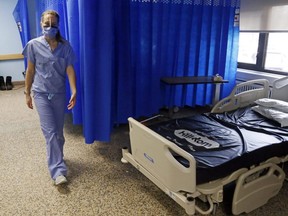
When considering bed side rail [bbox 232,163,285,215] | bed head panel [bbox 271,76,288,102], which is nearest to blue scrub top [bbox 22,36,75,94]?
bed side rail [bbox 232,163,285,215]

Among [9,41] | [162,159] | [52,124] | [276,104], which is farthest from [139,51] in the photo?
[9,41]

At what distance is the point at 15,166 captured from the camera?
242 centimetres

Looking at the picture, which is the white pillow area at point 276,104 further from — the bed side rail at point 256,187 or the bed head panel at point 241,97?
the bed side rail at point 256,187

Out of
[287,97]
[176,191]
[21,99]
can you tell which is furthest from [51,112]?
[21,99]

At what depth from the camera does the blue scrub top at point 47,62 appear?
2012mm

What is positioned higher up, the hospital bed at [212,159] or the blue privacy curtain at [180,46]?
the blue privacy curtain at [180,46]

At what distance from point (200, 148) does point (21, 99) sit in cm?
389

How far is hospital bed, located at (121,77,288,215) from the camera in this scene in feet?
5.28

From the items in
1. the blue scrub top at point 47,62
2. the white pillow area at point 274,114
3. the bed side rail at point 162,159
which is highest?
the blue scrub top at point 47,62

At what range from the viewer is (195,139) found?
204 cm

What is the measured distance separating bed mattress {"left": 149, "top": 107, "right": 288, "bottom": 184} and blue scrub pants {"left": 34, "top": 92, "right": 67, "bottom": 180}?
2.70ft

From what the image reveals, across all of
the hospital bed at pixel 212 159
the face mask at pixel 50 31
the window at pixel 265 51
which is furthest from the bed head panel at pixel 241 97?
the face mask at pixel 50 31

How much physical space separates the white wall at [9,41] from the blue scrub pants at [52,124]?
4.10 m

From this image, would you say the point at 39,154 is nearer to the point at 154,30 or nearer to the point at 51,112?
the point at 51,112
